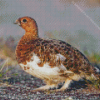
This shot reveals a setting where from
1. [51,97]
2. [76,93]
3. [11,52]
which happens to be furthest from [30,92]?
[11,52]

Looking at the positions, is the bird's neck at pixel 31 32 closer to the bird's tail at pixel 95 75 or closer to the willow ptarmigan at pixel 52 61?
the willow ptarmigan at pixel 52 61

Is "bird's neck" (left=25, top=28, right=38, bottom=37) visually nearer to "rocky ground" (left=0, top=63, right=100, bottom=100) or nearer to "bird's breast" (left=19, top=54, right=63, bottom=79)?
"bird's breast" (left=19, top=54, right=63, bottom=79)

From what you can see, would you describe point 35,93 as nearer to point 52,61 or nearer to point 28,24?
point 52,61

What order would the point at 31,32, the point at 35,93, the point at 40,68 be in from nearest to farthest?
1. the point at 40,68
2. the point at 35,93
3. the point at 31,32

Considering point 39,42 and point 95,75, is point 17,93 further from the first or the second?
point 95,75

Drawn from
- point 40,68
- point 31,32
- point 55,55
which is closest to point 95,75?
point 55,55

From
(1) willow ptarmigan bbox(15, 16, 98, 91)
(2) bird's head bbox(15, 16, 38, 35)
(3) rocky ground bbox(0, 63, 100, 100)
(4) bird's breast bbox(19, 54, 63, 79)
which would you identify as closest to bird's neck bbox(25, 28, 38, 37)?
(2) bird's head bbox(15, 16, 38, 35)

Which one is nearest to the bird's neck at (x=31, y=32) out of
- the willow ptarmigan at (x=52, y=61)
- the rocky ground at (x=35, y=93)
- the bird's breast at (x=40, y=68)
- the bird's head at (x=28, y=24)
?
the bird's head at (x=28, y=24)

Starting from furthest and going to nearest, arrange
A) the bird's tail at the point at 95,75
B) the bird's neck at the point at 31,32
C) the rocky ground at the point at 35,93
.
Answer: the bird's neck at the point at 31,32, the bird's tail at the point at 95,75, the rocky ground at the point at 35,93
